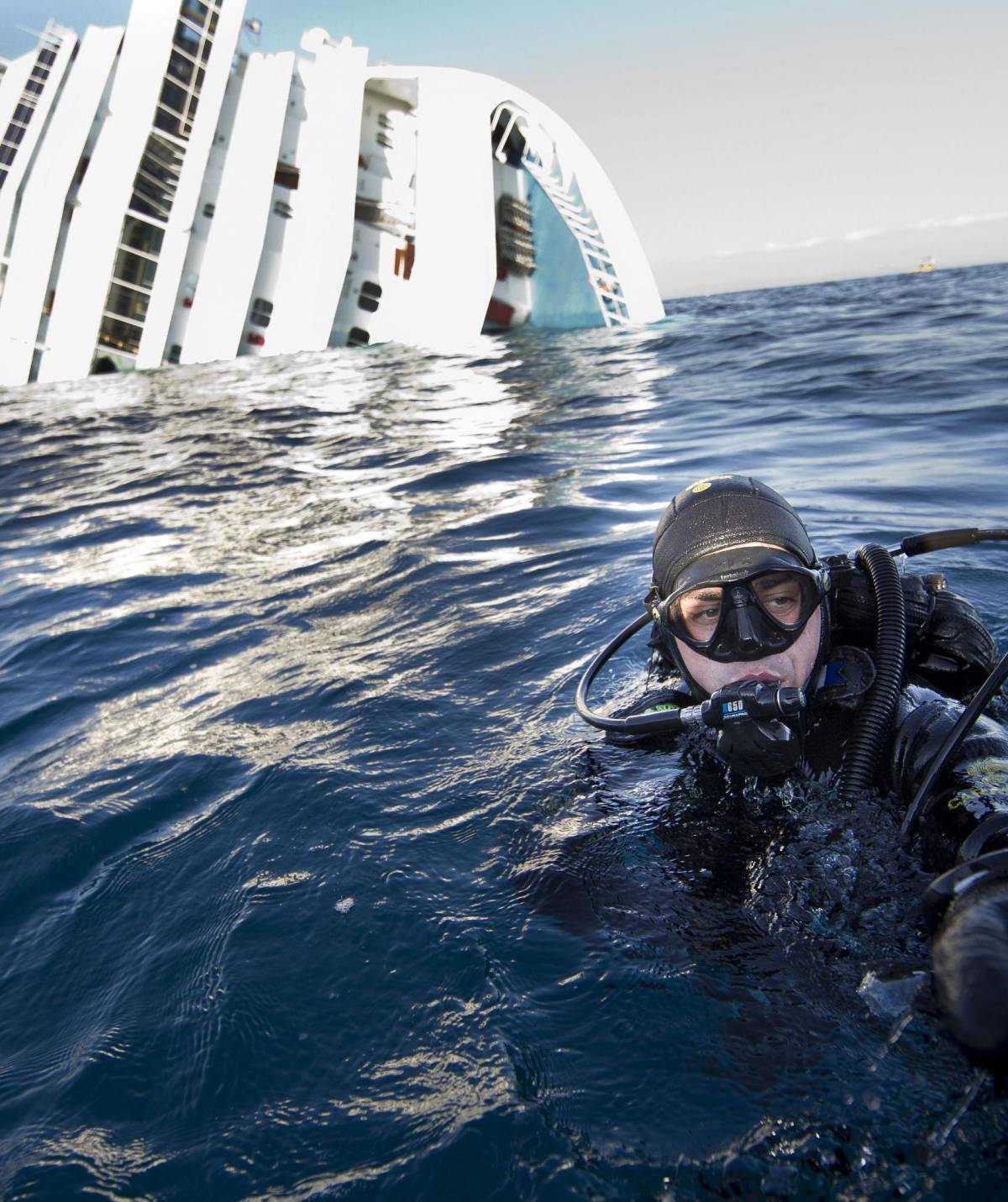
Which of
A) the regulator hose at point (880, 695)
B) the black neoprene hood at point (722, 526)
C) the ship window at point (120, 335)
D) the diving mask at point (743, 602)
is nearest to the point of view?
the regulator hose at point (880, 695)

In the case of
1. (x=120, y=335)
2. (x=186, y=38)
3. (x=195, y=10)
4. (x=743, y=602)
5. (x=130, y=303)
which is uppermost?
(x=195, y=10)

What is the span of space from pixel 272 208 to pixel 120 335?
4.38 m

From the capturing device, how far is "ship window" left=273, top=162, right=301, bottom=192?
2022 centimetres

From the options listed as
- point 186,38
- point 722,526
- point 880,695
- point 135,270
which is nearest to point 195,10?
point 186,38

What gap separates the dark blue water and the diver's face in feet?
1.14

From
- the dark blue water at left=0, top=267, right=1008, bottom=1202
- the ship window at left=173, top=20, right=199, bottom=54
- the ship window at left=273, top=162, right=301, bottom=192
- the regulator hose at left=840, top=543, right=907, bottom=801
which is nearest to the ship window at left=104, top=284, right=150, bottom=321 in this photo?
the ship window at left=273, top=162, right=301, bottom=192

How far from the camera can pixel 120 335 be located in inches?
822

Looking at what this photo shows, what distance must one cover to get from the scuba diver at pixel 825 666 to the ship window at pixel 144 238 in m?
20.8

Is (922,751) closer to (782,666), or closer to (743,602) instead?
(782,666)

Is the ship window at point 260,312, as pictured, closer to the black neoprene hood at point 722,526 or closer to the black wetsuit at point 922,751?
the black neoprene hood at point 722,526

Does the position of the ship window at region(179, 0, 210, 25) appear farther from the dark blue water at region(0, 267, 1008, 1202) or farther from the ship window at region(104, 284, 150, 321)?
the dark blue water at region(0, 267, 1008, 1202)

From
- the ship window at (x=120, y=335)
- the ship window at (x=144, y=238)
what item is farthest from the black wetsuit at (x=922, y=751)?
the ship window at (x=144, y=238)

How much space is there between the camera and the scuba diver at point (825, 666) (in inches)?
86.2

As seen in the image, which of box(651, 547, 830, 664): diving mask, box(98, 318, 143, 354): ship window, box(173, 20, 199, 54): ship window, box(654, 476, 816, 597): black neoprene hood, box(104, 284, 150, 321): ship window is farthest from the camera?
box(104, 284, 150, 321): ship window
